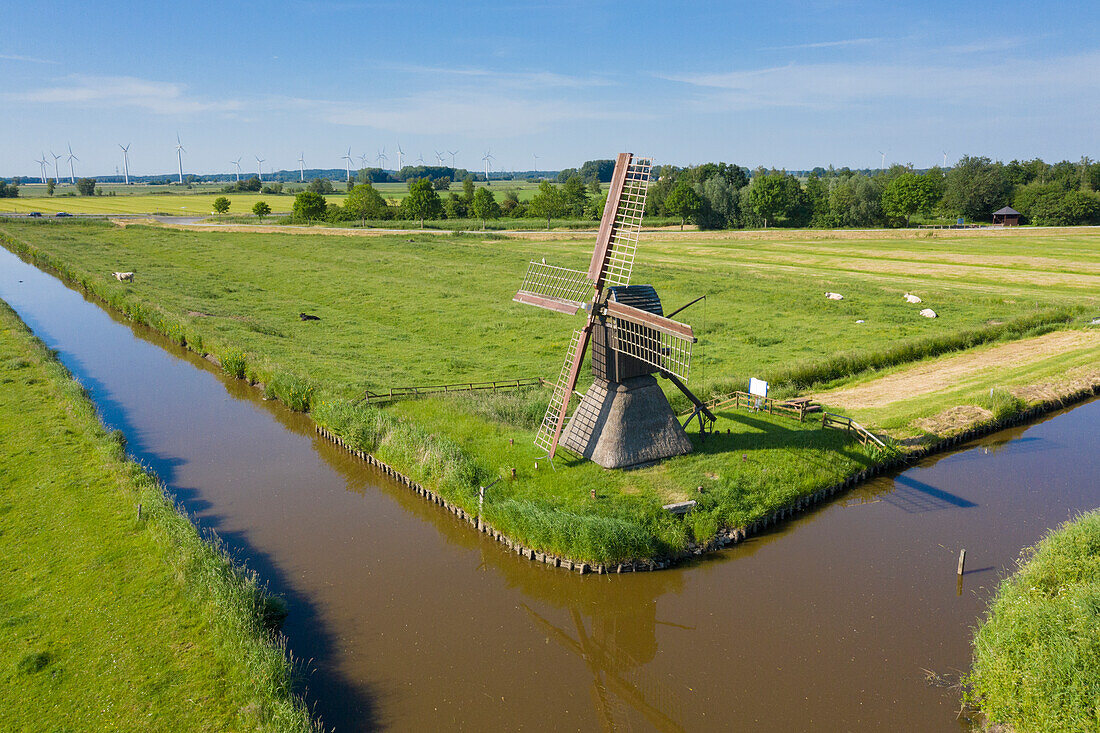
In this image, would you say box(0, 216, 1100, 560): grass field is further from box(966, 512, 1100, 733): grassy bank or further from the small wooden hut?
the small wooden hut

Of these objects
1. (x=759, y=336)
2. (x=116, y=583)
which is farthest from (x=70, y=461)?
(x=759, y=336)

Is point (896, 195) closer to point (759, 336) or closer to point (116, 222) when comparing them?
point (759, 336)

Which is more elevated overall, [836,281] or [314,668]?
[836,281]

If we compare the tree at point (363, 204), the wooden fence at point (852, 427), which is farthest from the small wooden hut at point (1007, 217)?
the wooden fence at point (852, 427)

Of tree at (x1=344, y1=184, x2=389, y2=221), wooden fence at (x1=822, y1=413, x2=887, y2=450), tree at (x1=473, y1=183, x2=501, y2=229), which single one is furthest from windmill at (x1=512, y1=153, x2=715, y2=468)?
tree at (x1=344, y1=184, x2=389, y2=221)

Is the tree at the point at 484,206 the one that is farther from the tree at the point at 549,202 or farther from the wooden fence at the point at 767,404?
the wooden fence at the point at 767,404

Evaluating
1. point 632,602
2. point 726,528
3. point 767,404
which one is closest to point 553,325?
point 767,404
